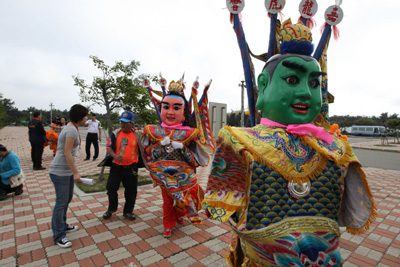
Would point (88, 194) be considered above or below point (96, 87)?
below

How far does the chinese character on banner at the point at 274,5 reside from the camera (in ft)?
5.36

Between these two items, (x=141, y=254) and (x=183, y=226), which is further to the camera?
(x=183, y=226)

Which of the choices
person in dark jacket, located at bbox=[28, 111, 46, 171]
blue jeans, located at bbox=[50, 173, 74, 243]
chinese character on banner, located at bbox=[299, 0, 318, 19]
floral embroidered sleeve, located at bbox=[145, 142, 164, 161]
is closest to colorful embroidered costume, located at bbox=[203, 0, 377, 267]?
chinese character on banner, located at bbox=[299, 0, 318, 19]

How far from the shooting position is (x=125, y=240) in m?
2.96

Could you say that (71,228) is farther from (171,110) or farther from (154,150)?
(171,110)

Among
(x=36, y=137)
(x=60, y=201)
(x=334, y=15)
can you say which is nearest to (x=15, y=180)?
(x=60, y=201)

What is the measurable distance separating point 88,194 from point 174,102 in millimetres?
2976

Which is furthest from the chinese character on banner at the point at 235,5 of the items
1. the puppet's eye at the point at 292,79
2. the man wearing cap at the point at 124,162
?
the man wearing cap at the point at 124,162

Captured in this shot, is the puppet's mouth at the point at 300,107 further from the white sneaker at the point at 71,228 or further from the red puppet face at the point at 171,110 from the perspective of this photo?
the white sneaker at the point at 71,228

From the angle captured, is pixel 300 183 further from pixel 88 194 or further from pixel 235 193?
pixel 88 194

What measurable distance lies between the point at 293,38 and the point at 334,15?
1.80 ft

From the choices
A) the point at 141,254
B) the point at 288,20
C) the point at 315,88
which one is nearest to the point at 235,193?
the point at 315,88

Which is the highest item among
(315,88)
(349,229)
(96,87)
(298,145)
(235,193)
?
(96,87)

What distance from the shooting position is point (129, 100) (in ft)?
17.8
